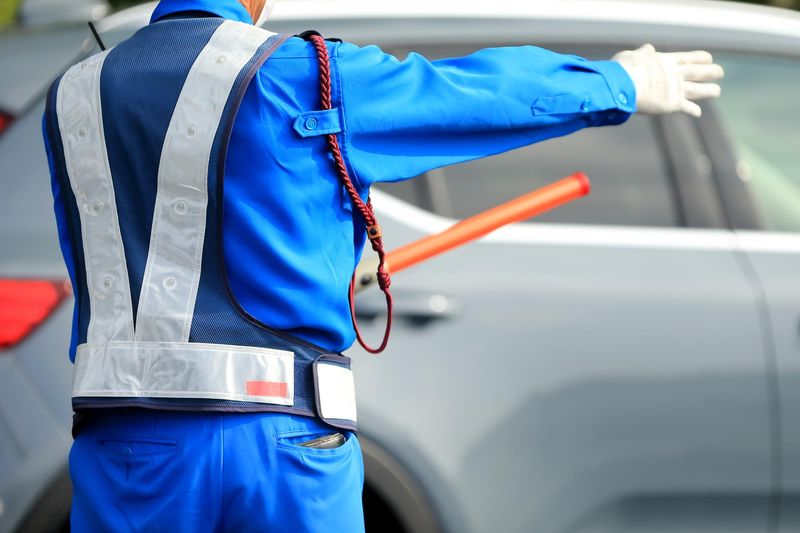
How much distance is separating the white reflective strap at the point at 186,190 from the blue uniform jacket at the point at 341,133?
0.12ft

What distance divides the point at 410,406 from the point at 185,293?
1194 millimetres

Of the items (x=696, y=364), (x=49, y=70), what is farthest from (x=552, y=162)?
(x=49, y=70)

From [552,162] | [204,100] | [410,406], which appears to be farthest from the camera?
[552,162]

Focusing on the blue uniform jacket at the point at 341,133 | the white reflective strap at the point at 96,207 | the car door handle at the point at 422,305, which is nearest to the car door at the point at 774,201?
the car door handle at the point at 422,305

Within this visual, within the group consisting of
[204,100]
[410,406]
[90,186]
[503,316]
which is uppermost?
[204,100]

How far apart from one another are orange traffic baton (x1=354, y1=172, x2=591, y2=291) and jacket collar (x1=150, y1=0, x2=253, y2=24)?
17.5 inches

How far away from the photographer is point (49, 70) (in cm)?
273

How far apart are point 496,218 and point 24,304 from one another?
1110 mm

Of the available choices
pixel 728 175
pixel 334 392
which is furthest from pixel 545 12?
pixel 334 392

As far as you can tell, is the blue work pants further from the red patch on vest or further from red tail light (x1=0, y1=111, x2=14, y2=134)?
red tail light (x1=0, y1=111, x2=14, y2=134)

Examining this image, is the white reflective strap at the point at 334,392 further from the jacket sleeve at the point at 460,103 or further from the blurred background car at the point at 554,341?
the blurred background car at the point at 554,341

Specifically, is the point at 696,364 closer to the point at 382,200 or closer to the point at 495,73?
the point at 382,200

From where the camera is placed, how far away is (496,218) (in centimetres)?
204

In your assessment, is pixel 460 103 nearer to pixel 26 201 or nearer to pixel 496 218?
pixel 496 218
